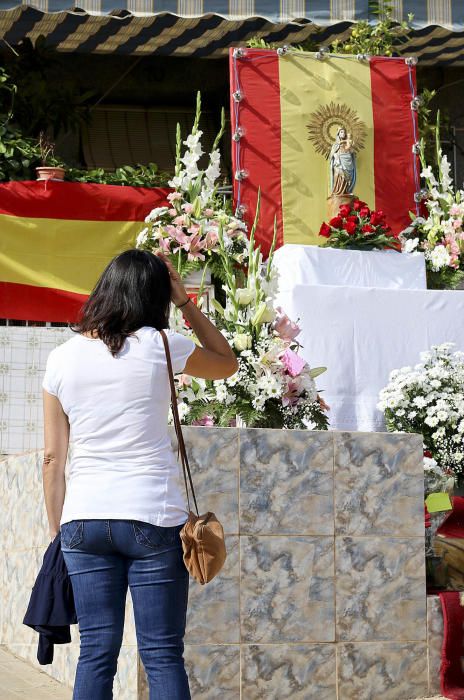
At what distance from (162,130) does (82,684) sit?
1031 cm

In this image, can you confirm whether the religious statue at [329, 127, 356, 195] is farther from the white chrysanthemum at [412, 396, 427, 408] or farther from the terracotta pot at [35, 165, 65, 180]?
the white chrysanthemum at [412, 396, 427, 408]

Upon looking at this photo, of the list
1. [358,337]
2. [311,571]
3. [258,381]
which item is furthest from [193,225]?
[311,571]

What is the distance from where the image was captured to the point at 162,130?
42.1 ft

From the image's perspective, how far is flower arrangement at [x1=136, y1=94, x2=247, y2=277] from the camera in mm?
7379

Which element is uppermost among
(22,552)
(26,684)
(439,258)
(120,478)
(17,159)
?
(17,159)

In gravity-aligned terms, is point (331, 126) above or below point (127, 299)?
above

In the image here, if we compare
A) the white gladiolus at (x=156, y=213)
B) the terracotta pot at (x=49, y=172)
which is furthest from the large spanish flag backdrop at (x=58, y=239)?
the white gladiolus at (x=156, y=213)

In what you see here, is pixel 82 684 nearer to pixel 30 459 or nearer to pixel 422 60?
pixel 30 459

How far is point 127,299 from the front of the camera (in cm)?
325

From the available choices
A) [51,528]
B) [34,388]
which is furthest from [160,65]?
[51,528]

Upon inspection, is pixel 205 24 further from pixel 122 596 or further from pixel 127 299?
pixel 122 596

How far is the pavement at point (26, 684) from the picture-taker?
194 inches

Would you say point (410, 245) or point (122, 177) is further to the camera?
point (122, 177)

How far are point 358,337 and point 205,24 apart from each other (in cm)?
397
